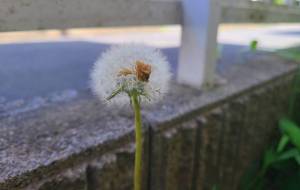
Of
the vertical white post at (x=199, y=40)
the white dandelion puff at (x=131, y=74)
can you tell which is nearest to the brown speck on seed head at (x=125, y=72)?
the white dandelion puff at (x=131, y=74)

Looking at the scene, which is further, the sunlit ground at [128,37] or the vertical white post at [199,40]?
the sunlit ground at [128,37]

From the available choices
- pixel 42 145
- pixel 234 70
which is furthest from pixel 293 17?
pixel 42 145

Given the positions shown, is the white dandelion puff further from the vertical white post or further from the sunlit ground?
the sunlit ground

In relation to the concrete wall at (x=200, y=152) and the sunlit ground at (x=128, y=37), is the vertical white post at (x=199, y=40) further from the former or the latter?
the sunlit ground at (x=128, y=37)

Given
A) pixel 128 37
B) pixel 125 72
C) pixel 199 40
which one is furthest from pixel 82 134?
pixel 128 37

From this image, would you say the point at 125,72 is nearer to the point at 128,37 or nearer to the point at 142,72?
the point at 142,72

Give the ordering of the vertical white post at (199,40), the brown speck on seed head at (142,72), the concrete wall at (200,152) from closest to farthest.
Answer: the brown speck on seed head at (142,72), the concrete wall at (200,152), the vertical white post at (199,40)
